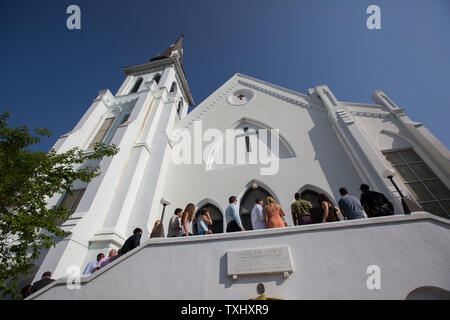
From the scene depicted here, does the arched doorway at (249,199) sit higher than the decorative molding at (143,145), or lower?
lower

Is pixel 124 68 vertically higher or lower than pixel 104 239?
higher

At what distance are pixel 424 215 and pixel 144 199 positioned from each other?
894 centimetres

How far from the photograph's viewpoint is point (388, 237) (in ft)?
12.9

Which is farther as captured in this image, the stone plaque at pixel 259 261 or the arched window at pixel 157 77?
the arched window at pixel 157 77

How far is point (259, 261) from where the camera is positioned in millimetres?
4074

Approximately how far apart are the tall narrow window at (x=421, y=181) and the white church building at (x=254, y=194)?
0.14 ft

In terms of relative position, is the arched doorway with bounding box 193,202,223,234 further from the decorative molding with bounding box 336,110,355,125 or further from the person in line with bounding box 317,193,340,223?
the decorative molding with bounding box 336,110,355,125

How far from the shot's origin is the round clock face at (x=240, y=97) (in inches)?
547

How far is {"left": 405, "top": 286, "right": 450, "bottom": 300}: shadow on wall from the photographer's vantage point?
3.43 metres

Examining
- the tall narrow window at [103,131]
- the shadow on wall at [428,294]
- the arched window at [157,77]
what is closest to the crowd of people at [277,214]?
the shadow on wall at [428,294]

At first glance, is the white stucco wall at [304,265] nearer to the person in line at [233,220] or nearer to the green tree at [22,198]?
the person in line at [233,220]
